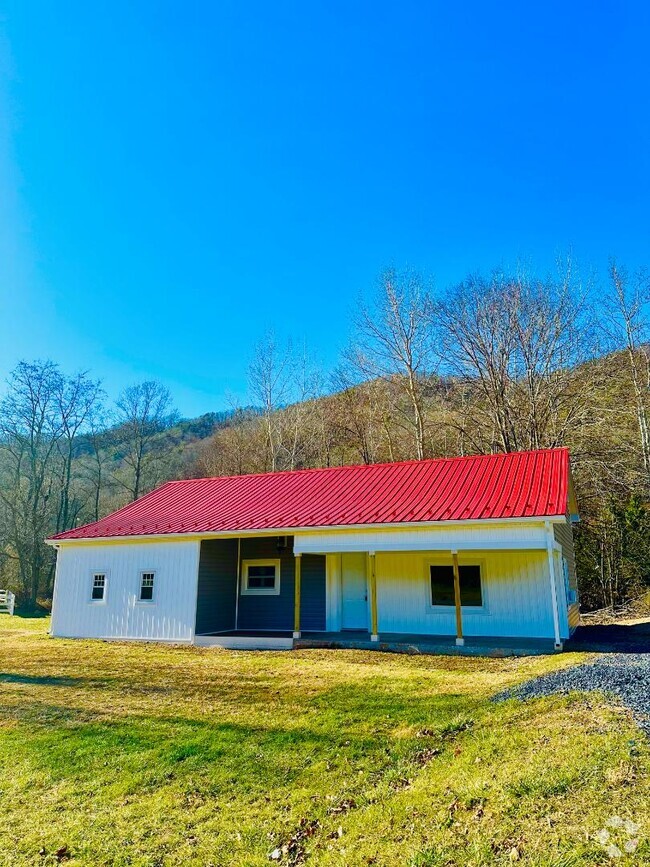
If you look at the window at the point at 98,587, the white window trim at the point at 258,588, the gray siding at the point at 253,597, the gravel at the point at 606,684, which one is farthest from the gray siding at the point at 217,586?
the gravel at the point at 606,684

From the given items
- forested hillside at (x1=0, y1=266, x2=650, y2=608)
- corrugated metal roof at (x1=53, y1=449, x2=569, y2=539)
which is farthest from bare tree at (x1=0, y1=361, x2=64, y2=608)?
corrugated metal roof at (x1=53, y1=449, x2=569, y2=539)

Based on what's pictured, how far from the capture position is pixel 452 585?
13445 mm

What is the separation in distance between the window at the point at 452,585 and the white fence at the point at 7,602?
2124 centimetres

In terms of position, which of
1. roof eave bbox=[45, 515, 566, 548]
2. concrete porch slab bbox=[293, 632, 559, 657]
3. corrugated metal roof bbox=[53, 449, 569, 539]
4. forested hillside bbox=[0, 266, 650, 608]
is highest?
forested hillside bbox=[0, 266, 650, 608]

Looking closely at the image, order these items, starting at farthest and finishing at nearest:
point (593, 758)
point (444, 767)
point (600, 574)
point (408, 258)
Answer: point (408, 258)
point (600, 574)
point (444, 767)
point (593, 758)

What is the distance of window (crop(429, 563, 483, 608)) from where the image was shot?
43.4ft

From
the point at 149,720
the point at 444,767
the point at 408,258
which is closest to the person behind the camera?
the point at 444,767

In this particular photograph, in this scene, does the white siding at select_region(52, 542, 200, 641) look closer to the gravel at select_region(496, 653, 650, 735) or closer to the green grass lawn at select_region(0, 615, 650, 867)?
the green grass lawn at select_region(0, 615, 650, 867)

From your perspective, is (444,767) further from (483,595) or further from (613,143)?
(613,143)

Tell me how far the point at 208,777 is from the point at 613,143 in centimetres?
1914

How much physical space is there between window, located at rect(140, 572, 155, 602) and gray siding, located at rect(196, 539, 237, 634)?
1.46 meters

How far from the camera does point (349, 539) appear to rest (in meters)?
13.5

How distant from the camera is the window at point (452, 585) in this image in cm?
1323

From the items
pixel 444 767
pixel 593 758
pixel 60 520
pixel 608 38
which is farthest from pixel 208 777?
pixel 60 520
